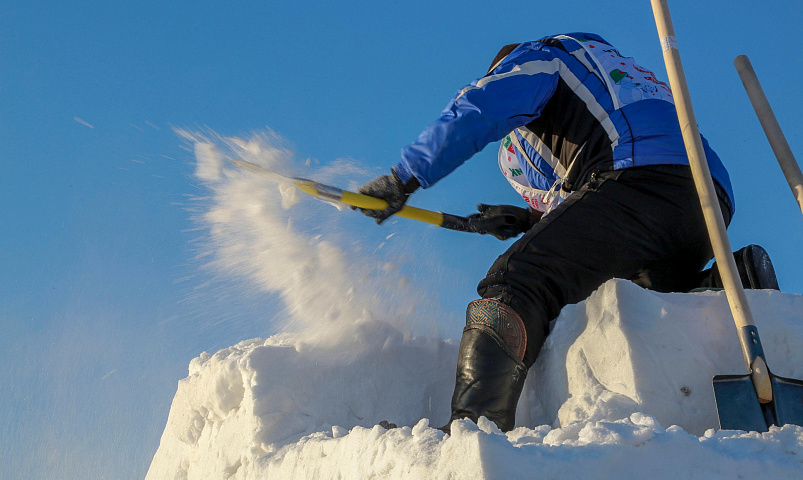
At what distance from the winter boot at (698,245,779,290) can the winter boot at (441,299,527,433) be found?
84 cm

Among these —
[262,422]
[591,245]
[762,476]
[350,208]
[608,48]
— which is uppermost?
[608,48]

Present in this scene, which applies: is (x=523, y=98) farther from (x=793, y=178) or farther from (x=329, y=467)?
(x=329, y=467)

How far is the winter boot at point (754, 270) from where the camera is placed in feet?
6.93

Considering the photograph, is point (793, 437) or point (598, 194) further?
point (598, 194)

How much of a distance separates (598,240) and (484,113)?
0.57m

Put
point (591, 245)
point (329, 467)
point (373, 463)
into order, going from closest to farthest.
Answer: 1. point (373, 463)
2. point (329, 467)
3. point (591, 245)

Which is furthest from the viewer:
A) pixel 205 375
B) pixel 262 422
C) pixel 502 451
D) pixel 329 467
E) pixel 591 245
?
pixel 205 375

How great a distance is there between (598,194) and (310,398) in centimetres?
128

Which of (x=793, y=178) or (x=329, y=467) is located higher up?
(x=793, y=178)

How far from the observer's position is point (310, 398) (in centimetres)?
Result: 230

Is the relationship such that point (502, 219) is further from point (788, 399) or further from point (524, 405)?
point (788, 399)

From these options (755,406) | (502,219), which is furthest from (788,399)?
(502,219)

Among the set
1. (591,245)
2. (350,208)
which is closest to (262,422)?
(350,208)

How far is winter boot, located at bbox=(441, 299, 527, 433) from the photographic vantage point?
177cm
